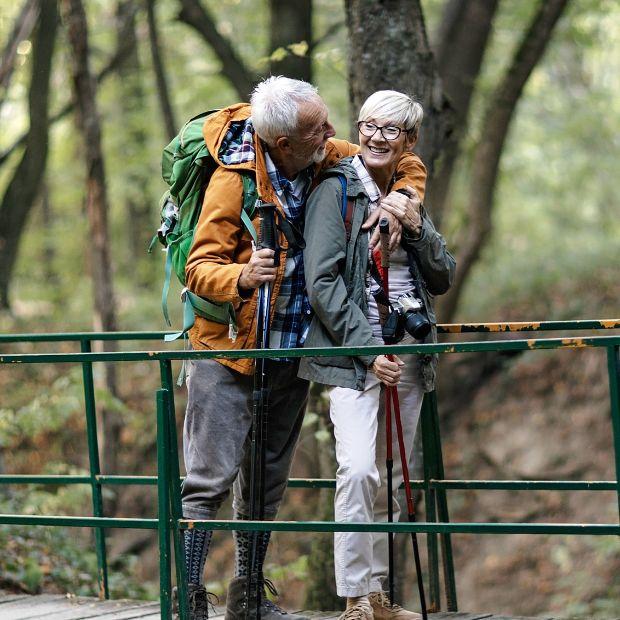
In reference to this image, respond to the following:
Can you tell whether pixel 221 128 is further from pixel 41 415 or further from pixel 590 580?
pixel 590 580

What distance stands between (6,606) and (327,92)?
1033 cm

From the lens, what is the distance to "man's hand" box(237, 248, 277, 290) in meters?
3.58

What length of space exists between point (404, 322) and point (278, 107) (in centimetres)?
94

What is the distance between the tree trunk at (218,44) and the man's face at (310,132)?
5.23 meters

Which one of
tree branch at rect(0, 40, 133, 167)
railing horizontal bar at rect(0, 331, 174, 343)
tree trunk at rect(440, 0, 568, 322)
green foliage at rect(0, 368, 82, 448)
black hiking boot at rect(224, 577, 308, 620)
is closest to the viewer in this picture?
black hiking boot at rect(224, 577, 308, 620)

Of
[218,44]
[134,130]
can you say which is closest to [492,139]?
[218,44]

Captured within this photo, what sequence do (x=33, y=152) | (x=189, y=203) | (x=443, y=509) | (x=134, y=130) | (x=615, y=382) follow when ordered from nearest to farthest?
(x=615, y=382) → (x=189, y=203) → (x=443, y=509) → (x=33, y=152) → (x=134, y=130)

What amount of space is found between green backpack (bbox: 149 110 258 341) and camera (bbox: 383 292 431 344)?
0.59 meters

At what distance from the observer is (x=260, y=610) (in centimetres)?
402

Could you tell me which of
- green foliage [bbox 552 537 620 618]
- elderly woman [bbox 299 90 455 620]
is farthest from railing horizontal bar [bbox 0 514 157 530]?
green foliage [bbox 552 537 620 618]

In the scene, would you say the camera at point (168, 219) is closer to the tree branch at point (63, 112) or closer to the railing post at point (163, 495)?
the railing post at point (163, 495)

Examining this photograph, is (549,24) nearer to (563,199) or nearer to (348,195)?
(348,195)

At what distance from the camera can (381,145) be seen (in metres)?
3.85

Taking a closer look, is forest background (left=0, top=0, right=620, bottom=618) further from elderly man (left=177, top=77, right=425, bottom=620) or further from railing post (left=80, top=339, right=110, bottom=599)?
elderly man (left=177, top=77, right=425, bottom=620)
